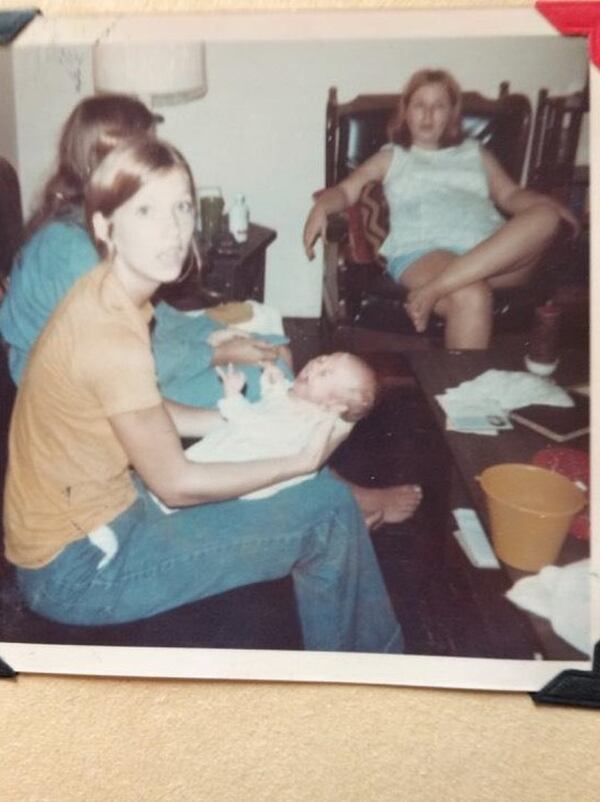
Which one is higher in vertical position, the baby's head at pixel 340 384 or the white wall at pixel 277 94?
the white wall at pixel 277 94

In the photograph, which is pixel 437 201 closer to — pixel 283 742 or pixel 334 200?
pixel 334 200

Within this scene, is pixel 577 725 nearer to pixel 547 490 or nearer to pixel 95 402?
pixel 547 490

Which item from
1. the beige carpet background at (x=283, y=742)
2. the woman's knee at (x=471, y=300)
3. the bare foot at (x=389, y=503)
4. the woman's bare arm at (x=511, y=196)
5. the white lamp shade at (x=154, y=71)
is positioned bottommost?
the beige carpet background at (x=283, y=742)

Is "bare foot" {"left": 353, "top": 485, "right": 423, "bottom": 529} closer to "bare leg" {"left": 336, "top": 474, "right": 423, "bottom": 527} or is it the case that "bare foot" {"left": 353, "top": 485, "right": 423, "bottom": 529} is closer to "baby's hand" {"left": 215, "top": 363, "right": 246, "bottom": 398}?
"bare leg" {"left": 336, "top": 474, "right": 423, "bottom": 527}

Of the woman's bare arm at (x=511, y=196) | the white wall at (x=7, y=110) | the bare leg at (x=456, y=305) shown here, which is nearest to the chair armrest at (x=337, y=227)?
the bare leg at (x=456, y=305)

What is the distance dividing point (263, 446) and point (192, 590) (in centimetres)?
24

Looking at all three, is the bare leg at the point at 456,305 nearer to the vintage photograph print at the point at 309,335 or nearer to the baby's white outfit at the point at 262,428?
the vintage photograph print at the point at 309,335

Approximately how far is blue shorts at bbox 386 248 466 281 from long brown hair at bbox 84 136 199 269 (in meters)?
0.33

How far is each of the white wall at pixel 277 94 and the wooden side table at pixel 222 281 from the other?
0.02m

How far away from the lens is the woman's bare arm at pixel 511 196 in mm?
1196

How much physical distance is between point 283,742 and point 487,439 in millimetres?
537

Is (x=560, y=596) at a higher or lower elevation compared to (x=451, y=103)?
lower

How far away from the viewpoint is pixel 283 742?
123 centimetres

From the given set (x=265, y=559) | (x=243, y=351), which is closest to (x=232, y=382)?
(x=243, y=351)
